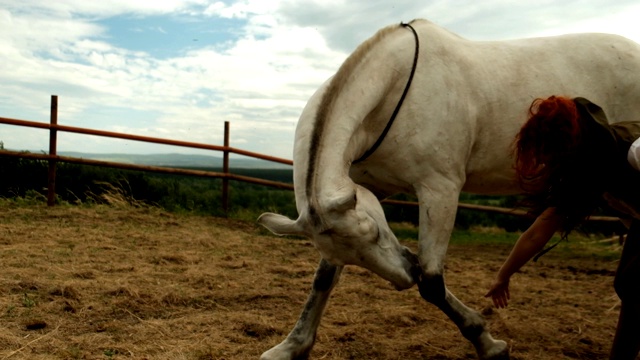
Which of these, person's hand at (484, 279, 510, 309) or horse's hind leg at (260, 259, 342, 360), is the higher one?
person's hand at (484, 279, 510, 309)

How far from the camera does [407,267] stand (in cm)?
212

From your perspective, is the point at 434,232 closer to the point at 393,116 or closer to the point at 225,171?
the point at 393,116

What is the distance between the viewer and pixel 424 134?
2.54 m

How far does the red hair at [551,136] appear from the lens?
1913mm

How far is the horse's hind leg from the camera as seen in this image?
2.75m

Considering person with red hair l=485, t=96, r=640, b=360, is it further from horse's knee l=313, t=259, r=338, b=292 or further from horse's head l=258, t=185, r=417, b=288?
horse's knee l=313, t=259, r=338, b=292

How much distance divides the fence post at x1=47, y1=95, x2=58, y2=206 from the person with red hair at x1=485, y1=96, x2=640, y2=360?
271 inches

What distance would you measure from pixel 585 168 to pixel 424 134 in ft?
2.40

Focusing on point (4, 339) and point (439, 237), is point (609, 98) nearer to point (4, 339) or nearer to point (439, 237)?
point (439, 237)

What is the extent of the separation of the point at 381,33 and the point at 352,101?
48 cm

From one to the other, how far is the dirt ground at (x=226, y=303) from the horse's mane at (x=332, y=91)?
109 cm

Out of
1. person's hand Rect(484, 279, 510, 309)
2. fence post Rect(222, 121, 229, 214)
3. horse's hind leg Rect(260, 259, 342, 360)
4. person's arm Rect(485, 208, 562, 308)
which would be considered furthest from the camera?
fence post Rect(222, 121, 229, 214)

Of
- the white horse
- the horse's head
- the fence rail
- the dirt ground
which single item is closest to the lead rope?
the white horse

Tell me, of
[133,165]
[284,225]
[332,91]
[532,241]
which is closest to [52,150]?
[133,165]
